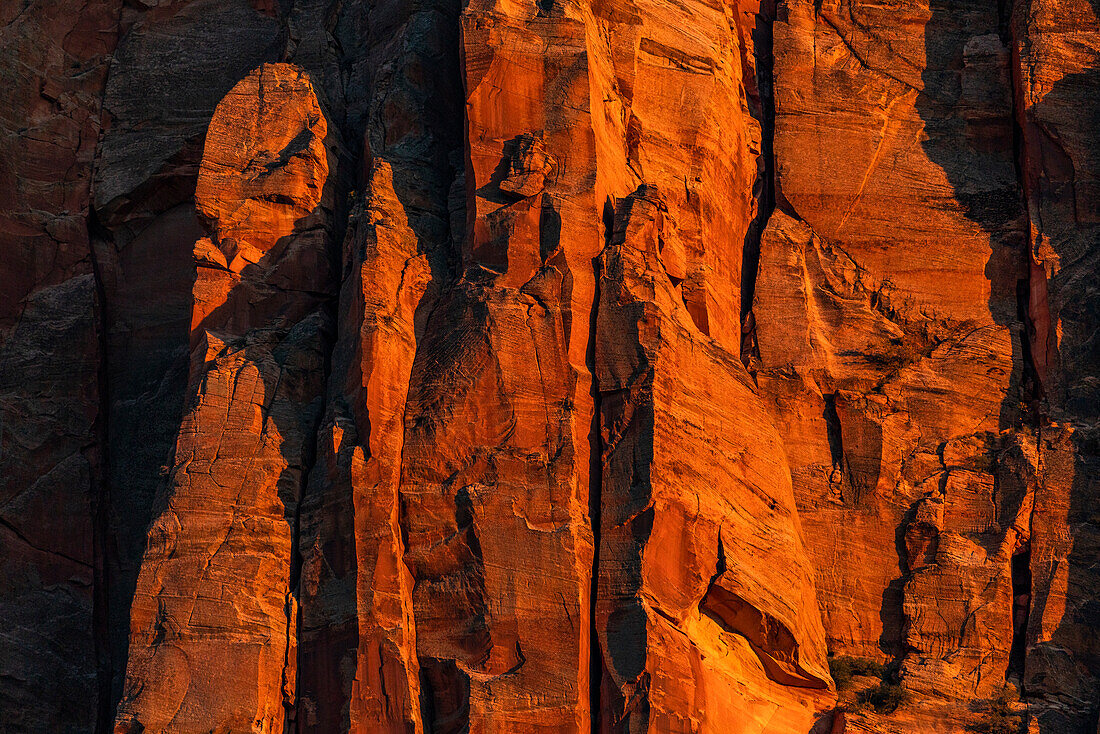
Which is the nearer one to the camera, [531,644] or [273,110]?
[531,644]

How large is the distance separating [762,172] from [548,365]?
1008 cm

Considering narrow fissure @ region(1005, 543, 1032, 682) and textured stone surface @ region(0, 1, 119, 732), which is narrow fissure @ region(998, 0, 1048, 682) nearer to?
narrow fissure @ region(1005, 543, 1032, 682)

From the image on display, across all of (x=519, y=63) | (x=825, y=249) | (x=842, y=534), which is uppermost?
(x=519, y=63)

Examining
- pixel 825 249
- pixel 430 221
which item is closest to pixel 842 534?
pixel 825 249

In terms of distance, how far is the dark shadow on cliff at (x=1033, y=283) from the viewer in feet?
136

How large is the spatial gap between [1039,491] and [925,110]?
10.4m

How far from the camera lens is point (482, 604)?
127 ft

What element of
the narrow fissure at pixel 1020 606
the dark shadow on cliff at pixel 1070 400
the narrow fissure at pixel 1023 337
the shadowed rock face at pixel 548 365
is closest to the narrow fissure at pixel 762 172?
the shadowed rock face at pixel 548 365

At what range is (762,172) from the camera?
158 ft

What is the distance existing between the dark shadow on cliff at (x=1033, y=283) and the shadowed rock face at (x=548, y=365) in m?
0.08

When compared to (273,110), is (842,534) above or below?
below

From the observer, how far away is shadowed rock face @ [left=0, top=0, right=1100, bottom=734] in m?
39.0

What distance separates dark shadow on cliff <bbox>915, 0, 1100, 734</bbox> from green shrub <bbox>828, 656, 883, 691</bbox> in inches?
101

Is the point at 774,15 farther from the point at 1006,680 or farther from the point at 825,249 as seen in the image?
the point at 1006,680
